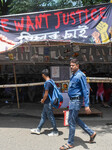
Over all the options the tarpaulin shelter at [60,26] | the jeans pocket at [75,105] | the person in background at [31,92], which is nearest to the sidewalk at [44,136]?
the jeans pocket at [75,105]

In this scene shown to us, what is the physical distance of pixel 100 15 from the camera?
5539 millimetres

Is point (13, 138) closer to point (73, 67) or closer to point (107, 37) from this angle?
point (73, 67)

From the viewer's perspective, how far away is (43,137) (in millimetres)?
4410

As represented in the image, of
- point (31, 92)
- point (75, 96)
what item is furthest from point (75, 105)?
point (31, 92)

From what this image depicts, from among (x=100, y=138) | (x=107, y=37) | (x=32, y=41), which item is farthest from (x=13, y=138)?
(x=107, y=37)

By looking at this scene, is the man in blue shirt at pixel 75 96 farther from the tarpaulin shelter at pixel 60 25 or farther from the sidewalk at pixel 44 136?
the tarpaulin shelter at pixel 60 25

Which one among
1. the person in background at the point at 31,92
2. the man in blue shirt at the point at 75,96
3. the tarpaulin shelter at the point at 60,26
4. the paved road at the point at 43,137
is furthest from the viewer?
the person in background at the point at 31,92

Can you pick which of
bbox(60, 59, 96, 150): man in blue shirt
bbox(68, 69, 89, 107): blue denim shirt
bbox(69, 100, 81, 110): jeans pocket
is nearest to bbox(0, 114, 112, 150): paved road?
bbox(60, 59, 96, 150): man in blue shirt

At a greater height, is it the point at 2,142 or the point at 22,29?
the point at 22,29

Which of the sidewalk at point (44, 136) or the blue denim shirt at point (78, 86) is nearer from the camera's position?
the blue denim shirt at point (78, 86)

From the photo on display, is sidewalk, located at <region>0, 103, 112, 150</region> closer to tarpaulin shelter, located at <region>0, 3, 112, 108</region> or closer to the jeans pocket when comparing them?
the jeans pocket

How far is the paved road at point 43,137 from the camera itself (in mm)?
3871

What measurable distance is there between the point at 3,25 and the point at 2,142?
360cm

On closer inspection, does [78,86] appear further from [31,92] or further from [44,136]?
[31,92]
